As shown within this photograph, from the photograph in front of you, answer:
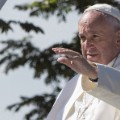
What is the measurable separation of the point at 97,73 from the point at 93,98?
708 mm

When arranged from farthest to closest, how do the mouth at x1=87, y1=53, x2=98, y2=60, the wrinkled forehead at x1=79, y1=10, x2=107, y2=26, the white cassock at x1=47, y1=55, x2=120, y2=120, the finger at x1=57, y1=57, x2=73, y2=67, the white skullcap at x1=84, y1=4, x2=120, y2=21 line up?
the white skullcap at x1=84, y1=4, x2=120, y2=21 → the wrinkled forehead at x1=79, y1=10, x2=107, y2=26 → the mouth at x1=87, y1=53, x2=98, y2=60 → the white cassock at x1=47, y1=55, x2=120, y2=120 → the finger at x1=57, y1=57, x2=73, y2=67

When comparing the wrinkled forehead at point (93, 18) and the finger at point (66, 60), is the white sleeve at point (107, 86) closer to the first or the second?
the finger at point (66, 60)

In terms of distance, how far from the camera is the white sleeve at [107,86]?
3438mm

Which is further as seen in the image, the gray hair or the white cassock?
the gray hair

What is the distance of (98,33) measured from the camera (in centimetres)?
394

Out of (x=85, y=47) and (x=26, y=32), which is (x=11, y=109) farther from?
(x=85, y=47)

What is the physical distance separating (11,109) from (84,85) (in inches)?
356

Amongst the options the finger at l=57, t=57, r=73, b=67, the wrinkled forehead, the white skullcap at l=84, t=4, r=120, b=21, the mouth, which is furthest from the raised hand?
the white skullcap at l=84, t=4, r=120, b=21

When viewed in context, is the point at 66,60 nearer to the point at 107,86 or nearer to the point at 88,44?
the point at 107,86

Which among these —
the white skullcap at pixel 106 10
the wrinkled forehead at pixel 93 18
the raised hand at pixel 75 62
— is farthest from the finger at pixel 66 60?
the white skullcap at pixel 106 10

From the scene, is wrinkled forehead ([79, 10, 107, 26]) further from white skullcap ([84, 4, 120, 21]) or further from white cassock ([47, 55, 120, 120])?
white cassock ([47, 55, 120, 120])

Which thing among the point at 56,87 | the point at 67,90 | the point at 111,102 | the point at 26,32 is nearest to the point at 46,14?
the point at 26,32

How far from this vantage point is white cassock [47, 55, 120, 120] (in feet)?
11.4

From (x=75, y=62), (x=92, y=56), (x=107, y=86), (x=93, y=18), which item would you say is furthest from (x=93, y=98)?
(x=75, y=62)
